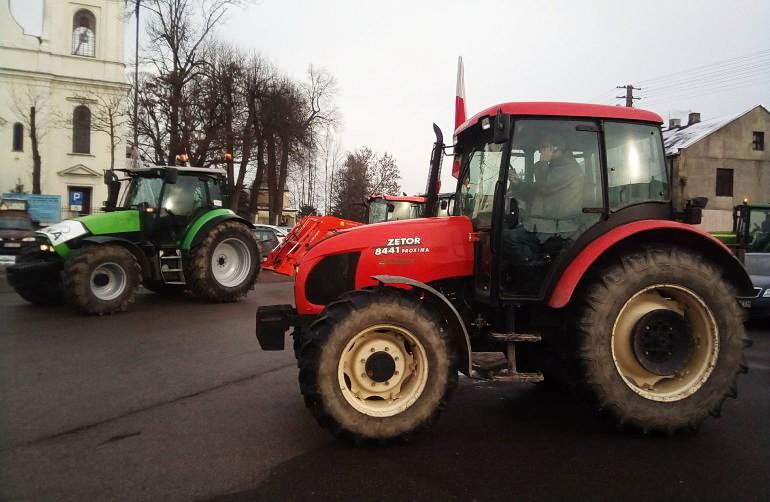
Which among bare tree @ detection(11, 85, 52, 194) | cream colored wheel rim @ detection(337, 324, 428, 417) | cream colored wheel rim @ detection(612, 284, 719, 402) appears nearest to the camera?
cream colored wheel rim @ detection(337, 324, 428, 417)

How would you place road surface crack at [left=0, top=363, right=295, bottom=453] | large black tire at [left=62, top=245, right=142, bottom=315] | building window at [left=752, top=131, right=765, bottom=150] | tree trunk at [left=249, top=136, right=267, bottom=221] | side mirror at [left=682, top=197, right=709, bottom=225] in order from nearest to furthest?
road surface crack at [left=0, top=363, right=295, bottom=453]
side mirror at [left=682, top=197, right=709, bottom=225]
large black tire at [left=62, top=245, right=142, bottom=315]
tree trunk at [left=249, top=136, right=267, bottom=221]
building window at [left=752, top=131, right=765, bottom=150]

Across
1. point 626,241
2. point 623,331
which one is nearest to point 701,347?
point 623,331

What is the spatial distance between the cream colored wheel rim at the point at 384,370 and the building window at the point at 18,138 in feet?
138

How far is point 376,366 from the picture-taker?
387 cm

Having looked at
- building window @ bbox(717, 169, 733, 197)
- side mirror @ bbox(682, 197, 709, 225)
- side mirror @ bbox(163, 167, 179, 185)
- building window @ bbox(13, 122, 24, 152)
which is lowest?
side mirror @ bbox(682, 197, 709, 225)

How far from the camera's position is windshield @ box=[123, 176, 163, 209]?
10.7 meters

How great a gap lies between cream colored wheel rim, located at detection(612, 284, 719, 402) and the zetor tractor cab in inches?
0.4

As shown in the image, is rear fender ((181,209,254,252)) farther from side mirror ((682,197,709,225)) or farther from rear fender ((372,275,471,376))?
side mirror ((682,197,709,225))

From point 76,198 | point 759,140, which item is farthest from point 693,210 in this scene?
point 759,140

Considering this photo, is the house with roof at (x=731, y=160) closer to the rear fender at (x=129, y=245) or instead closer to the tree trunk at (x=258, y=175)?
the tree trunk at (x=258, y=175)

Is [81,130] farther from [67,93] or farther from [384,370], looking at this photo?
[384,370]

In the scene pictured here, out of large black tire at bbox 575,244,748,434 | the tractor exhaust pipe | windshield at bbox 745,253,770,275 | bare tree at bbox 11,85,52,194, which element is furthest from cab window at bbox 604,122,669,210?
bare tree at bbox 11,85,52,194

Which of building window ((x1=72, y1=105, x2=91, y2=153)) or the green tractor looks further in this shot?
building window ((x1=72, y1=105, x2=91, y2=153))

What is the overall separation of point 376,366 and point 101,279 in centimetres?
765
